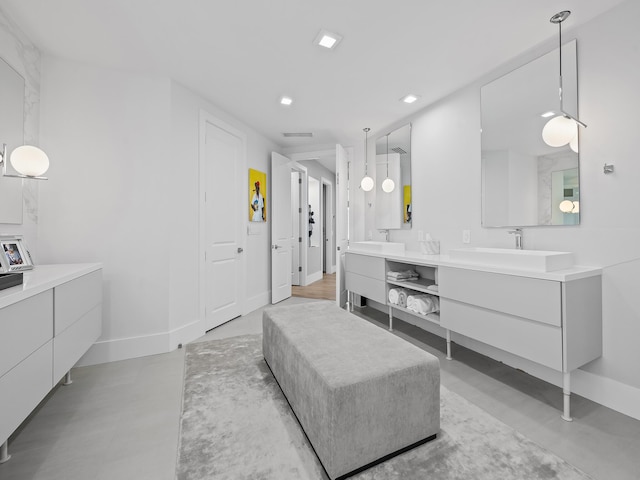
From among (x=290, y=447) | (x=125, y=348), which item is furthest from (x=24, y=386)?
(x=125, y=348)

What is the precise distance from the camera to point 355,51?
2.35 meters

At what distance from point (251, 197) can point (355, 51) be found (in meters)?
2.35

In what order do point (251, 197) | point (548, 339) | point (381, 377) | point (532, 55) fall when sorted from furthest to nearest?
1. point (251, 197)
2. point (532, 55)
3. point (548, 339)
4. point (381, 377)

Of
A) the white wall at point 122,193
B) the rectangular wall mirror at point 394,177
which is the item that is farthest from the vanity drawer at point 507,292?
the white wall at point 122,193

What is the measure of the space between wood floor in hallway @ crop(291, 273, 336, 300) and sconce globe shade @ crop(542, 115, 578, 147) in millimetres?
3696

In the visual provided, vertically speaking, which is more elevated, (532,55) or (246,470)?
(532,55)

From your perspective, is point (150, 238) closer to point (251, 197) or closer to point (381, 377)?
point (251, 197)

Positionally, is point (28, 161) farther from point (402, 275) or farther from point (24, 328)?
point (402, 275)

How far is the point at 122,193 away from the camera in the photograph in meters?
2.69

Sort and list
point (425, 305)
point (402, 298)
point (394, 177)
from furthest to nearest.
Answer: point (394, 177)
point (402, 298)
point (425, 305)

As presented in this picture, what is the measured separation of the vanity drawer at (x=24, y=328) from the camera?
1188 mm

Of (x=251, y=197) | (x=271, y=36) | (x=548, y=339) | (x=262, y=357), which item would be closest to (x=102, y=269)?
(x=262, y=357)

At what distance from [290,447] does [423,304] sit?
1764 millimetres

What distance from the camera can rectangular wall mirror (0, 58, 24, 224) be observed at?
1.99m
